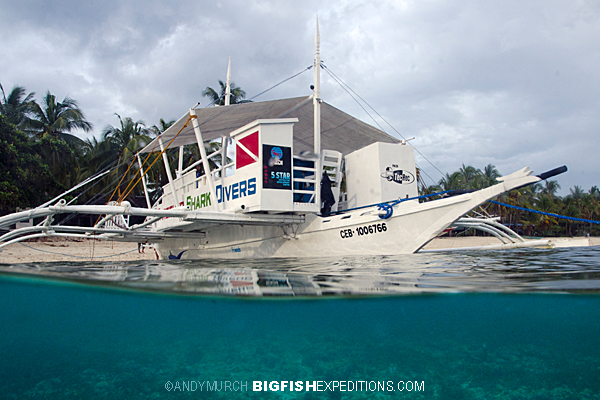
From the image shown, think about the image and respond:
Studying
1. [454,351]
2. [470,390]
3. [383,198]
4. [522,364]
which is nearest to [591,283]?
[383,198]

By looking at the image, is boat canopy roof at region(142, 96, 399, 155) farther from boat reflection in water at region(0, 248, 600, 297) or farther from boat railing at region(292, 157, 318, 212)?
boat reflection in water at region(0, 248, 600, 297)

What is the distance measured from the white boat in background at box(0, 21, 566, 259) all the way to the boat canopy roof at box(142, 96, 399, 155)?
0.03m

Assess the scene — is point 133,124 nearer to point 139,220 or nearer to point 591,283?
point 139,220

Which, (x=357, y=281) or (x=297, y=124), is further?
(x=297, y=124)

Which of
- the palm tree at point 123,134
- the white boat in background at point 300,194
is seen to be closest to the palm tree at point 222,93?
the palm tree at point 123,134

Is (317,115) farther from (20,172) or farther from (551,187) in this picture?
(551,187)

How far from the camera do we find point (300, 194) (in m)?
10.3

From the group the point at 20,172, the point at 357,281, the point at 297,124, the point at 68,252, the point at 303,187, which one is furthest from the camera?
the point at 68,252

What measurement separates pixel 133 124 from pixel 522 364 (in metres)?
35.6

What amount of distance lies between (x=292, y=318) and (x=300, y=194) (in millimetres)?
3681

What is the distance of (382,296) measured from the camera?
18.6 feet

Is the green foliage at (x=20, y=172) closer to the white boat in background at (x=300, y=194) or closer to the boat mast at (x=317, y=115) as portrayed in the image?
the white boat in background at (x=300, y=194)

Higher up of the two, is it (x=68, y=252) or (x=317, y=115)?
(x=317, y=115)

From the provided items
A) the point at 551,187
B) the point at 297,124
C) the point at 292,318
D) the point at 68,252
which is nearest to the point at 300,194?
the point at 297,124
